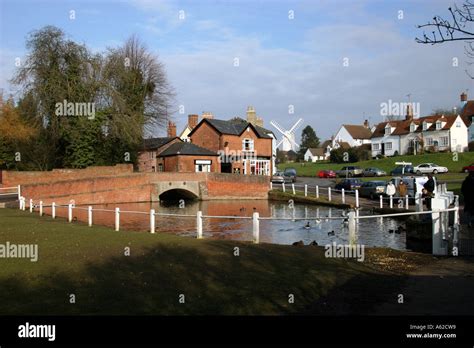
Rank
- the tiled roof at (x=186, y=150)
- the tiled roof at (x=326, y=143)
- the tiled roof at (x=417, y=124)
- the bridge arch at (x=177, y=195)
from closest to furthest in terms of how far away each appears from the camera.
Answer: the bridge arch at (x=177, y=195)
the tiled roof at (x=186, y=150)
the tiled roof at (x=417, y=124)
the tiled roof at (x=326, y=143)

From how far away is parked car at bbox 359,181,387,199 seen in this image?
41.2 m

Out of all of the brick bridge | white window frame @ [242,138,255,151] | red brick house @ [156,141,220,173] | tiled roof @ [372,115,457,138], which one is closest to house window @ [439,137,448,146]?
tiled roof @ [372,115,457,138]

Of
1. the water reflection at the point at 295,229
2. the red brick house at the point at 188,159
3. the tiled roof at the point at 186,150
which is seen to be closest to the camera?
the water reflection at the point at 295,229

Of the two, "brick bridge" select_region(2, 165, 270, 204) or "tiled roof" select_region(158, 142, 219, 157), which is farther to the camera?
"tiled roof" select_region(158, 142, 219, 157)

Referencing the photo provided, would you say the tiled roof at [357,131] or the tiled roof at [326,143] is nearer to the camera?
the tiled roof at [357,131]

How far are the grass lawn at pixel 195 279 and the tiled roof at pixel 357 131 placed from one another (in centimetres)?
10369

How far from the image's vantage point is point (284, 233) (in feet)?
87.1

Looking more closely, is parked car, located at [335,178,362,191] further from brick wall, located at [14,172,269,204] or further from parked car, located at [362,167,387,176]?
parked car, located at [362,167,387,176]

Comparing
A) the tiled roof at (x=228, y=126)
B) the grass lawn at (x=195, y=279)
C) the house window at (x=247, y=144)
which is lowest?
the grass lawn at (x=195, y=279)

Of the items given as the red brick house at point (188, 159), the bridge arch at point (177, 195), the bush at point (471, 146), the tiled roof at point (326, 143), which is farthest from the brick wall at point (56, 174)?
Answer: the tiled roof at point (326, 143)

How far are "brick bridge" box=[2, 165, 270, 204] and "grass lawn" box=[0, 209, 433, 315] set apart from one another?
3313 centimetres

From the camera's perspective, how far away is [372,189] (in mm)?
42656

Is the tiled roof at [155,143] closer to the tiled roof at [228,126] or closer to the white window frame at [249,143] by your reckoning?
the tiled roof at [228,126]

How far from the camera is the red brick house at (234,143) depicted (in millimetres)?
68375
